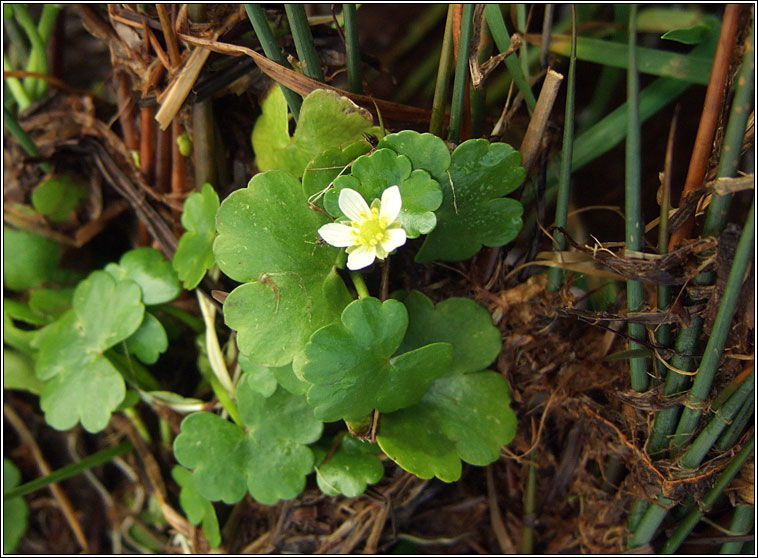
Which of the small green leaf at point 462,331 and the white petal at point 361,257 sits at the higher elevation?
the white petal at point 361,257

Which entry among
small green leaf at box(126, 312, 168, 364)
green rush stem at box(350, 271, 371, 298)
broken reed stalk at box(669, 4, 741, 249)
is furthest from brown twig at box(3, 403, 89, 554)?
broken reed stalk at box(669, 4, 741, 249)

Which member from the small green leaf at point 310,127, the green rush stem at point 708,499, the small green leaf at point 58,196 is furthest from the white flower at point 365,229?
the small green leaf at point 58,196

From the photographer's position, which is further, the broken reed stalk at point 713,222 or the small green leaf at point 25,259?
the small green leaf at point 25,259

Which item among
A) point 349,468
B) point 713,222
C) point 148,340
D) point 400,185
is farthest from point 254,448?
point 713,222

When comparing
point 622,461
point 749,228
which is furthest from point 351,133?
point 622,461

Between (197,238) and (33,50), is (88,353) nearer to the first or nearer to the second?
(197,238)

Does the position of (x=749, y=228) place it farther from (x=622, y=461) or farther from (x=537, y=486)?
(x=537, y=486)

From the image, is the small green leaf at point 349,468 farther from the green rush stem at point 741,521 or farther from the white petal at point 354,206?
the green rush stem at point 741,521
